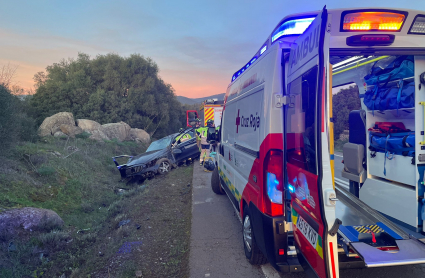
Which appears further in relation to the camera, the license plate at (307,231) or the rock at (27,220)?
the rock at (27,220)

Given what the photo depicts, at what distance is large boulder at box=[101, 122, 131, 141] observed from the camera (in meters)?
20.0

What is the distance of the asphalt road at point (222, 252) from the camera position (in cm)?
350

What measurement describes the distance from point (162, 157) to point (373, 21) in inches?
377

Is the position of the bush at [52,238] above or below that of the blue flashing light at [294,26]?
below

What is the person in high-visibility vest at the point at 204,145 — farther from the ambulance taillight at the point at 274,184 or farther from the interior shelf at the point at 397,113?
the ambulance taillight at the point at 274,184

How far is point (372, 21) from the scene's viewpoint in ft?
8.27

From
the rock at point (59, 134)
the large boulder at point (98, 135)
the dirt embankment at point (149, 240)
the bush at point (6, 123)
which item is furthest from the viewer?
the large boulder at point (98, 135)

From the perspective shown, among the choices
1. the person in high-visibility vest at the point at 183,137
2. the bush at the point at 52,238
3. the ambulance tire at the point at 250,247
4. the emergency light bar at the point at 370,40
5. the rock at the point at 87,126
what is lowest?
the bush at the point at 52,238

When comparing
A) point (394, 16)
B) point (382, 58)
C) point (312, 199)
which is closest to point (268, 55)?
point (394, 16)

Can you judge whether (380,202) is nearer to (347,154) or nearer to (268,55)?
(347,154)

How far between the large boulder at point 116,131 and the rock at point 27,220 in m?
14.3

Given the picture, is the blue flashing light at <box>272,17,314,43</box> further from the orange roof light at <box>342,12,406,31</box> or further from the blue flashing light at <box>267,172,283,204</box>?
the blue flashing light at <box>267,172,283,204</box>

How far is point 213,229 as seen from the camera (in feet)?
17.1

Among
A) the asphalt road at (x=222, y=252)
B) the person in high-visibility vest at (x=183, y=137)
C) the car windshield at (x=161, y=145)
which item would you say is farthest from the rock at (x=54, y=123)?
the asphalt road at (x=222, y=252)
